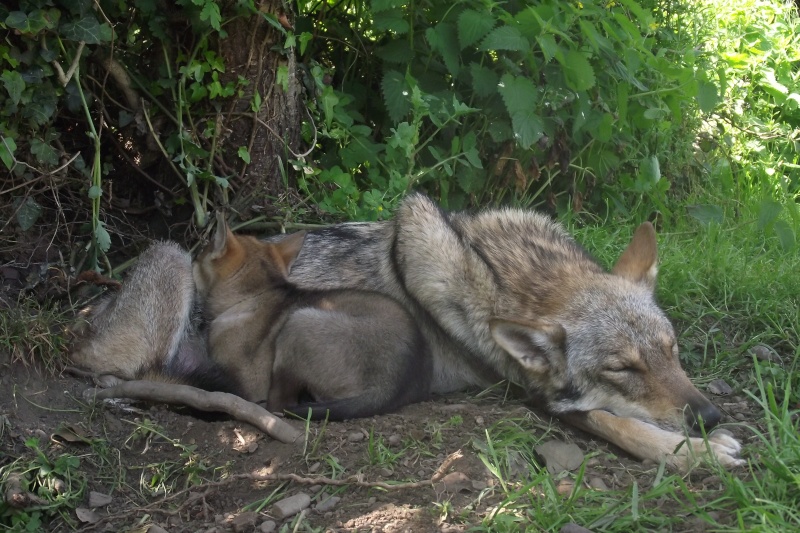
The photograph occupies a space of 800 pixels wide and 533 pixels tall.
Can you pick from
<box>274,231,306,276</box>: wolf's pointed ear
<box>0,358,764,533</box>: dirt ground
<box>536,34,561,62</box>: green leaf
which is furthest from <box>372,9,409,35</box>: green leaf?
<box>0,358,764,533</box>: dirt ground

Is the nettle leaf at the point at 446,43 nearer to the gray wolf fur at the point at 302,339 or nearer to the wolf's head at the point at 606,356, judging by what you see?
the gray wolf fur at the point at 302,339

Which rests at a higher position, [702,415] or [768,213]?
[768,213]

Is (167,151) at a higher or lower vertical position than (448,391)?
higher

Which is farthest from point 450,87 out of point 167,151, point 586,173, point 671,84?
point 167,151

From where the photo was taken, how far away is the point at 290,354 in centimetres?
460

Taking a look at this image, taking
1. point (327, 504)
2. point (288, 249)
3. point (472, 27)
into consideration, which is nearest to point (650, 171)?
point (472, 27)

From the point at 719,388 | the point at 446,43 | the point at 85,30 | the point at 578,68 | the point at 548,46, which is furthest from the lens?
the point at 446,43

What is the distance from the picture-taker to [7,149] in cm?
495

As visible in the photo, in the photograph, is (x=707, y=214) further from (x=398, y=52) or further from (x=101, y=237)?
(x=101, y=237)

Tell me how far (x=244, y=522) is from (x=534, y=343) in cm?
173

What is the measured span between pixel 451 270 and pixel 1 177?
2771 millimetres

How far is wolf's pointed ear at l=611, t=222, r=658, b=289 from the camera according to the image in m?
4.87

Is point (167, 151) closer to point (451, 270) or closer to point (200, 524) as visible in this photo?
point (451, 270)

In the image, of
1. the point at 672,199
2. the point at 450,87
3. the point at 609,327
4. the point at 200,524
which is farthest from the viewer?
the point at 672,199
